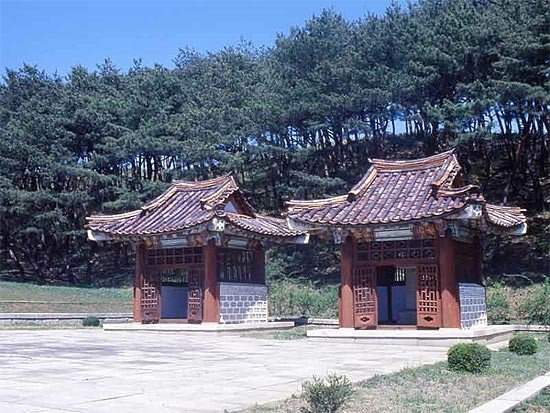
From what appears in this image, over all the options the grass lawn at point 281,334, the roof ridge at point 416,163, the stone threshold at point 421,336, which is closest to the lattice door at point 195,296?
the grass lawn at point 281,334

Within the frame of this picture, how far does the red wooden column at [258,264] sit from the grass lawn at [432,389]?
41.3 feet

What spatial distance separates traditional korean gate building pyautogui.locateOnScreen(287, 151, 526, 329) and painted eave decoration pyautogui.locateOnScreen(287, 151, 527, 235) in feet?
0.09

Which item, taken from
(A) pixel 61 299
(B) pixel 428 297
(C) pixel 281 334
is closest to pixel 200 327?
(C) pixel 281 334

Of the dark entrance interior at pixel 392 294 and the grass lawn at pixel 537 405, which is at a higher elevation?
the dark entrance interior at pixel 392 294

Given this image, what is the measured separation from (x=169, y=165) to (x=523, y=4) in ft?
75.9

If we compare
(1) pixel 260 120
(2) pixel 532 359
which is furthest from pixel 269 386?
(1) pixel 260 120

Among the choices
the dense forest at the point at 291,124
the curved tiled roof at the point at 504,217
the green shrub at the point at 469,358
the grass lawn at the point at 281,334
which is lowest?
the grass lawn at the point at 281,334

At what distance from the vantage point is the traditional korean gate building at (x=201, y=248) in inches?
842

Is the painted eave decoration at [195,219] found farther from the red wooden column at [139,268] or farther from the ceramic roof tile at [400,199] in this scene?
the ceramic roof tile at [400,199]

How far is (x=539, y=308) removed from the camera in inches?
875

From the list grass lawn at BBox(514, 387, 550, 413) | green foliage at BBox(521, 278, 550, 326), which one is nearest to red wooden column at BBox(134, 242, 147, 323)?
green foliage at BBox(521, 278, 550, 326)

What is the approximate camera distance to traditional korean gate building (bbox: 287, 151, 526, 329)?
17.4 metres

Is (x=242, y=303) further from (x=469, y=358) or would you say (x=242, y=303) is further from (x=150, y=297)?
(x=469, y=358)

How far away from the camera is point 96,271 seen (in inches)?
1795
